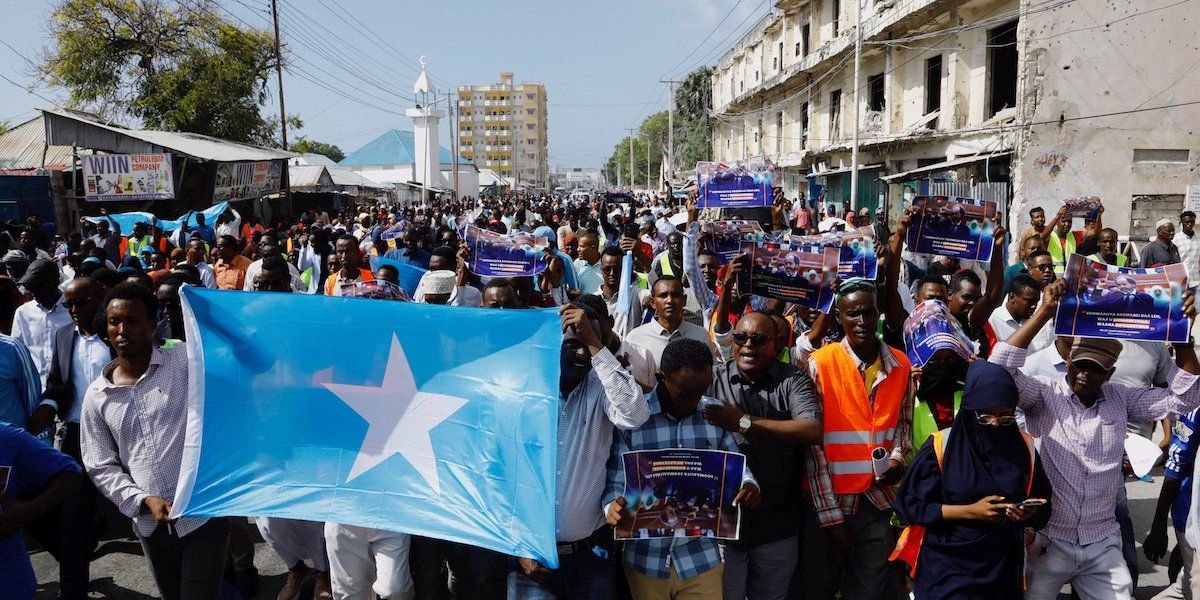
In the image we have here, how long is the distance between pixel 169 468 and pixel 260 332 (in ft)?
2.38

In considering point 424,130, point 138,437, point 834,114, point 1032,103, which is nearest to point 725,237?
point 138,437

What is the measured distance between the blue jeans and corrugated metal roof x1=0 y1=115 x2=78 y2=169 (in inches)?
972

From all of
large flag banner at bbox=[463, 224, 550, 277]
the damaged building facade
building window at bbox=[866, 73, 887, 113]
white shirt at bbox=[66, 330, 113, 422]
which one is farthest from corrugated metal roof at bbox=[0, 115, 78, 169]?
building window at bbox=[866, 73, 887, 113]

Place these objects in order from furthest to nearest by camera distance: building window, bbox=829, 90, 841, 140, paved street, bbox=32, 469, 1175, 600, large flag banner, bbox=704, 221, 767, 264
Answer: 1. building window, bbox=829, 90, 841, 140
2. large flag banner, bbox=704, 221, 767, 264
3. paved street, bbox=32, 469, 1175, 600

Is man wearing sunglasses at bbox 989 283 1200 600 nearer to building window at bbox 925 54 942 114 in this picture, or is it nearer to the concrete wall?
the concrete wall

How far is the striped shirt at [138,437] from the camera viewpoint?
3633mm

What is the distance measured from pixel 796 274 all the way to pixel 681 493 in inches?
81.3

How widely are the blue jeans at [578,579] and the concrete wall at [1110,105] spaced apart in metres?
17.9

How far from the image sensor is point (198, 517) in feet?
11.8

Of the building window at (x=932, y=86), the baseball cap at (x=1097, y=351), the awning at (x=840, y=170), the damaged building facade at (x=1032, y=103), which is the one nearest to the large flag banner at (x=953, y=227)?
the baseball cap at (x=1097, y=351)

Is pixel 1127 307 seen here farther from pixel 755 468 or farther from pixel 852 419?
pixel 755 468

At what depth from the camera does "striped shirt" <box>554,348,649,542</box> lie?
3.49 meters

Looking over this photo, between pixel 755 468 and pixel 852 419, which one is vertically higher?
pixel 852 419

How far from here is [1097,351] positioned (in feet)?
12.0
